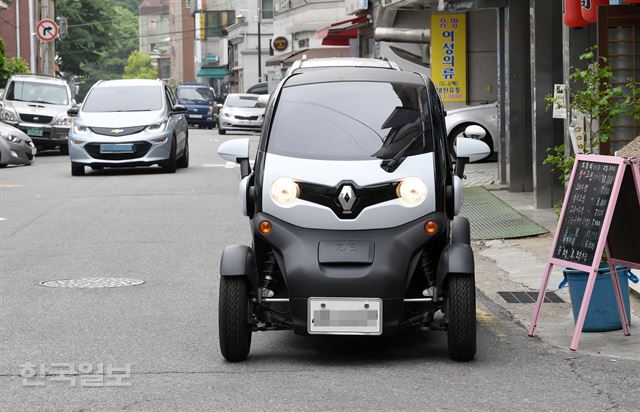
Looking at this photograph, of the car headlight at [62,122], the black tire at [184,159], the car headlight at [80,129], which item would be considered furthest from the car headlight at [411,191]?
the car headlight at [62,122]

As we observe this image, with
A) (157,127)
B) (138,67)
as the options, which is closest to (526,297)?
(157,127)

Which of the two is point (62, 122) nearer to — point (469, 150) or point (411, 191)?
point (469, 150)

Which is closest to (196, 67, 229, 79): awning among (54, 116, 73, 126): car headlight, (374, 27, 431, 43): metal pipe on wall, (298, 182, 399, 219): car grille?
(54, 116, 73, 126): car headlight

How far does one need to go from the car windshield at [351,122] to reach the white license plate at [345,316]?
96 cm

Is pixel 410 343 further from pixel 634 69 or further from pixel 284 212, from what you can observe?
pixel 634 69

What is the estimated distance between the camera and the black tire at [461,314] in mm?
7449

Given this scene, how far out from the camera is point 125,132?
77.9ft

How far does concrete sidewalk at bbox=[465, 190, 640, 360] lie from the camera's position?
8336 millimetres

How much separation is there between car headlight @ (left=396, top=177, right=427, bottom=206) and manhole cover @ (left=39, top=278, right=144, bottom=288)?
12.5 ft

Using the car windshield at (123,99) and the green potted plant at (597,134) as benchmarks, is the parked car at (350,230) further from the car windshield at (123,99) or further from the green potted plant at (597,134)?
the car windshield at (123,99)

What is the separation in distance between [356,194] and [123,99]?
1778 centimetres

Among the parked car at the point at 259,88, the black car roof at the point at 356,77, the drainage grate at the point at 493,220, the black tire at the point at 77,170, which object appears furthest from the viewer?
the parked car at the point at 259,88

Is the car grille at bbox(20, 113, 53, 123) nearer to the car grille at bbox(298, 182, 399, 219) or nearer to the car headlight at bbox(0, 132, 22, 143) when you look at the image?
the car headlight at bbox(0, 132, 22, 143)

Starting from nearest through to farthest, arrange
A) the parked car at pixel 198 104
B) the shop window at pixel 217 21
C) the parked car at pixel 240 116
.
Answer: the parked car at pixel 240 116 → the parked car at pixel 198 104 → the shop window at pixel 217 21
